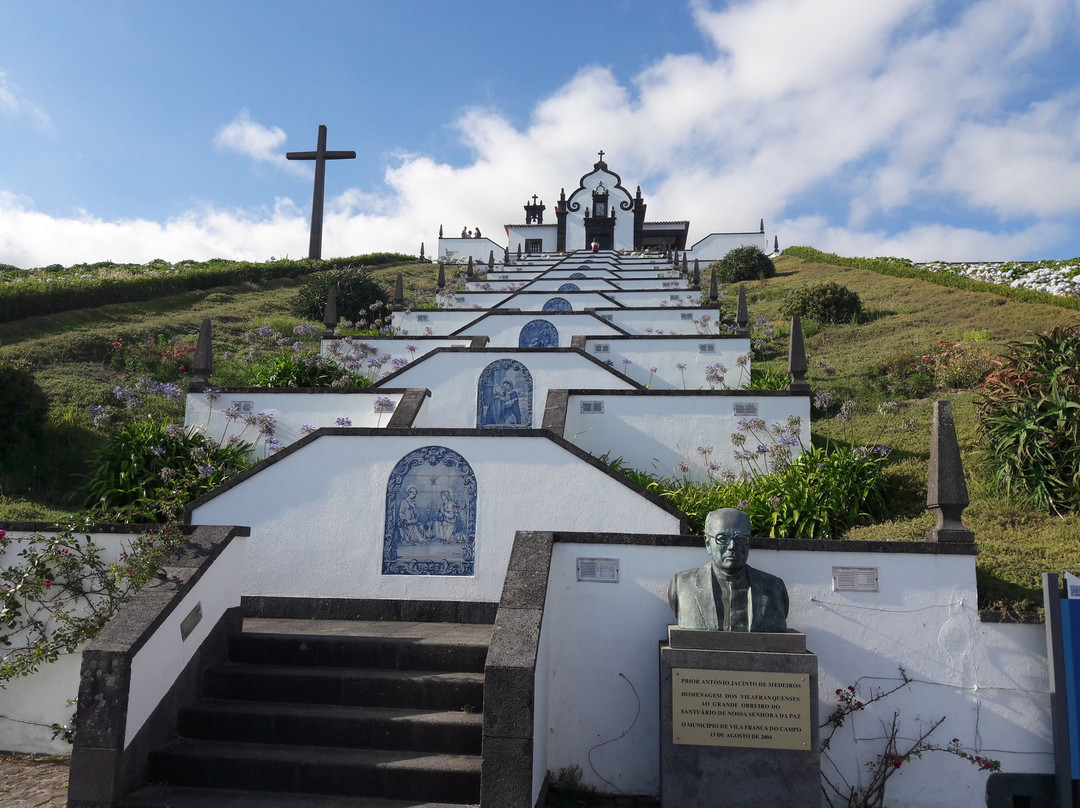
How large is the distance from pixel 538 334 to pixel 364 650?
1128cm

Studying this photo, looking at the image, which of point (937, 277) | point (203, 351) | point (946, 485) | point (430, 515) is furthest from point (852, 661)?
point (937, 277)

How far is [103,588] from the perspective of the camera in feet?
21.3

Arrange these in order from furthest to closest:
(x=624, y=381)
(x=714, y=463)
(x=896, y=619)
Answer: (x=624, y=381)
(x=714, y=463)
(x=896, y=619)

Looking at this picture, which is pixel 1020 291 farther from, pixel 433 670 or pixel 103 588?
pixel 103 588

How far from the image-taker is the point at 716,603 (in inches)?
227

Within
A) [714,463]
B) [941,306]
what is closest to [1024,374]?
[714,463]

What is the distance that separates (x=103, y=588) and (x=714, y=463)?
7.98 metres

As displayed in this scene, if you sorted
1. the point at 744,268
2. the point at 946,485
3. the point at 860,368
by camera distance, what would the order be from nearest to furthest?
the point at 946,485
the point at 860,368
the point at 744,268

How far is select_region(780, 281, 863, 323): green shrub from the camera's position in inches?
908

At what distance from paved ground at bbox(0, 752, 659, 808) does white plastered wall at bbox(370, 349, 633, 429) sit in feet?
24.4

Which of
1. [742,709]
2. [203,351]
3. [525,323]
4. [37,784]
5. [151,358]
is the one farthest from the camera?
[525,323]

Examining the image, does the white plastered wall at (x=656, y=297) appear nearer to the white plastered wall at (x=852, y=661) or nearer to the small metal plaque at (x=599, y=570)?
the small metal plaque at (x=599, y=570)

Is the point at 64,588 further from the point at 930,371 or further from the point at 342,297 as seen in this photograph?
the point at 342,297

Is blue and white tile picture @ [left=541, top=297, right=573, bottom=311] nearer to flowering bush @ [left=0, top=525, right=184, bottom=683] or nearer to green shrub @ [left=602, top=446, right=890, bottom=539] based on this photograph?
green shrub @ [left=602, top=446, right=890, bottom=539]
